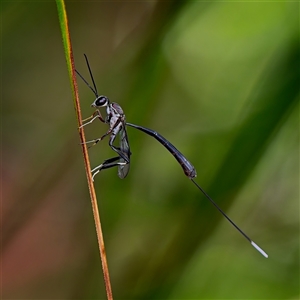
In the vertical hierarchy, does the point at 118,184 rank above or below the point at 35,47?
below

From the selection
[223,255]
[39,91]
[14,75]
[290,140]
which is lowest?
[223,255]

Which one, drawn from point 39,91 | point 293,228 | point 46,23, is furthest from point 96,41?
point 293,228

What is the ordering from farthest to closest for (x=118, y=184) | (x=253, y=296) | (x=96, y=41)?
(x=96, y=41)
(x=118, y=184)
(x=253, y=296)

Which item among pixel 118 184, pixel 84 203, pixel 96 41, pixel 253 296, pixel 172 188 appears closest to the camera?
pixel 253 296

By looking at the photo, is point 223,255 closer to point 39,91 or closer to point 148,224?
point 148,224

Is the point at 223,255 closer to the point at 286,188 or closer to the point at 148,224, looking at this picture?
the point at 148,224

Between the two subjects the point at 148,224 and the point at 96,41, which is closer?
the point at 148,224
